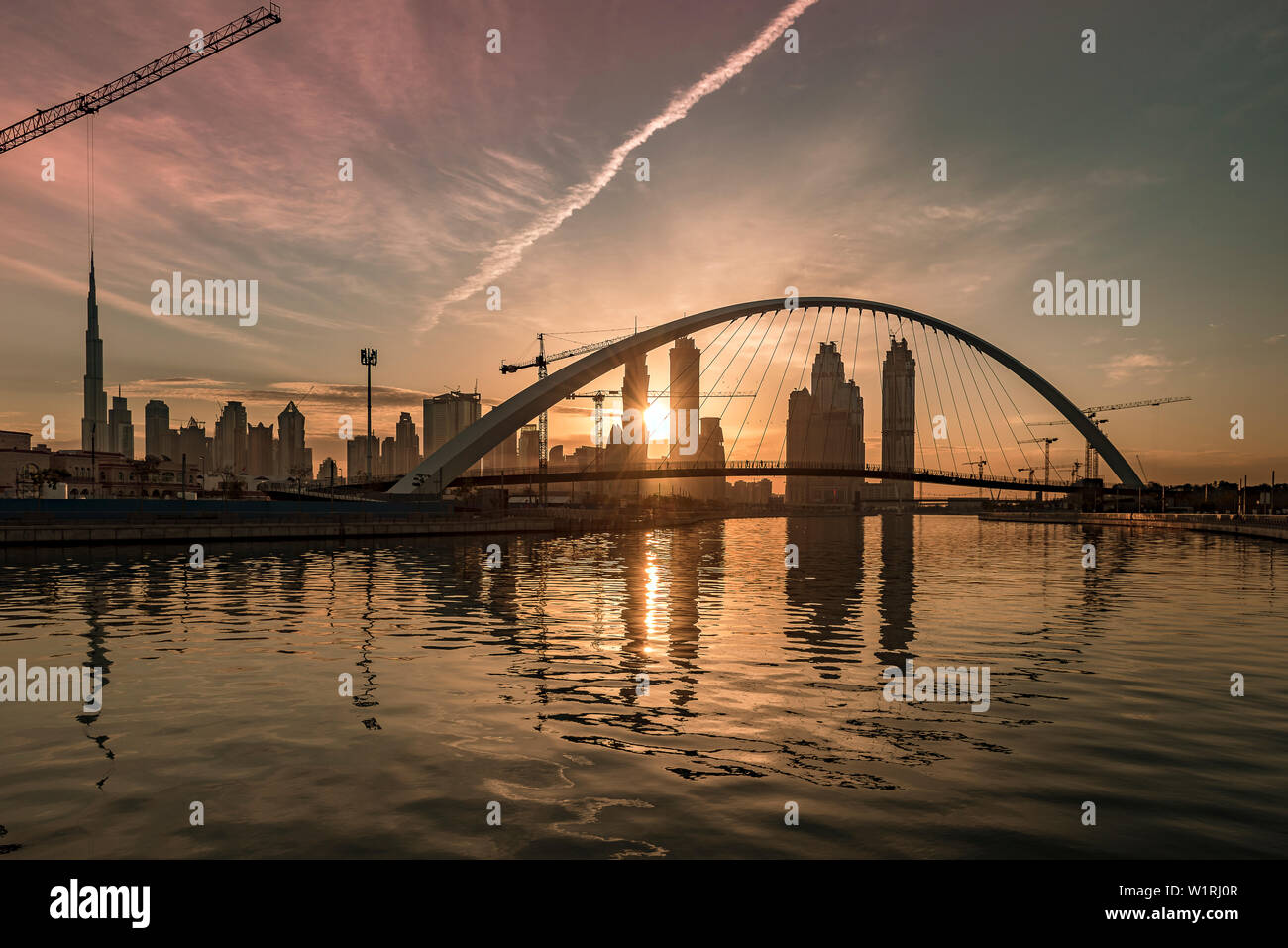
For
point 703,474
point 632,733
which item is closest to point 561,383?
point 703,474

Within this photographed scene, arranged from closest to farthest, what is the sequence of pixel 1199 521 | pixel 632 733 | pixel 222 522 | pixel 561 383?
pixel 632 733 → pixel 222 522 → pixel 561 383 → pixel 1199 521

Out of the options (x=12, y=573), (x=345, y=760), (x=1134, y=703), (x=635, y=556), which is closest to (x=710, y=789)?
(x=345, y=760)

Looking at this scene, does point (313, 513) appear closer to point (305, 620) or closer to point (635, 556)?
point (635, 556)

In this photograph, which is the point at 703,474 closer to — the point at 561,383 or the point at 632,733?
the point at 561,383

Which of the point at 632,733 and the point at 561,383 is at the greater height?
the point at 561,383

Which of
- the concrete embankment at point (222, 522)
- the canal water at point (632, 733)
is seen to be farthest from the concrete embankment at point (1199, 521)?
the concrete embankment at point (222, 522)

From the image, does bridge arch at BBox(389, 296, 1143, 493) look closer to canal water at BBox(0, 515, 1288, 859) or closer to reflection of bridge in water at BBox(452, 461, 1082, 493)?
reflection of bridge in water at BBox(452, 461, 1082, 493)

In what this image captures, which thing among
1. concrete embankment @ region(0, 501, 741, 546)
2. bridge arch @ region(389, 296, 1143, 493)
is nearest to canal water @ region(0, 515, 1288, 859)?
concrete embankment @ region(0, 501, 741, 546)
